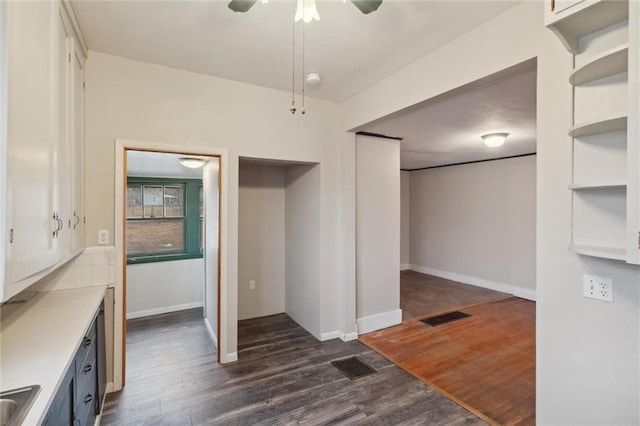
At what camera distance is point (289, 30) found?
6.84 ft

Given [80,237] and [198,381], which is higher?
[80,237]

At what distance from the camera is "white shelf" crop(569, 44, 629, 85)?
1.23 meters

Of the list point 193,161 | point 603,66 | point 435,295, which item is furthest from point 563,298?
point 435,295

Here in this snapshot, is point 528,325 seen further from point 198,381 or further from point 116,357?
point 116,357

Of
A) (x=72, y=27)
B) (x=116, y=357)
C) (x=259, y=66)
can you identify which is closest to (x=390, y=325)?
(x=116, y=357)

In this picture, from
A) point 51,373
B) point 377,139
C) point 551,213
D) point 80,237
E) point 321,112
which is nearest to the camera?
point 51,373

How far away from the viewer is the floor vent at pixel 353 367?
2.72 meters

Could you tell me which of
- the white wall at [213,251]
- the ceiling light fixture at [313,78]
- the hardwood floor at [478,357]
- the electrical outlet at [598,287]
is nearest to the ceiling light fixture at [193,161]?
the white wall at [213,251]

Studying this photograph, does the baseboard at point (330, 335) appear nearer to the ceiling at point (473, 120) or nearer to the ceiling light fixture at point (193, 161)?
the ceiling at point (473, 120)

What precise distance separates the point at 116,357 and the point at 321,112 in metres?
3.06

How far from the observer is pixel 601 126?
53.7 inches

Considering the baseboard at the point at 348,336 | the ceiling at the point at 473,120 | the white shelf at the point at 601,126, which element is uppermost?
the ceiling at the point at 473,120

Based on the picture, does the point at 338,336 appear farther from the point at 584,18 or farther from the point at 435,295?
the point at 584,18

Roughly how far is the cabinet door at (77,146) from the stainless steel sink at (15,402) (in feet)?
3.84
